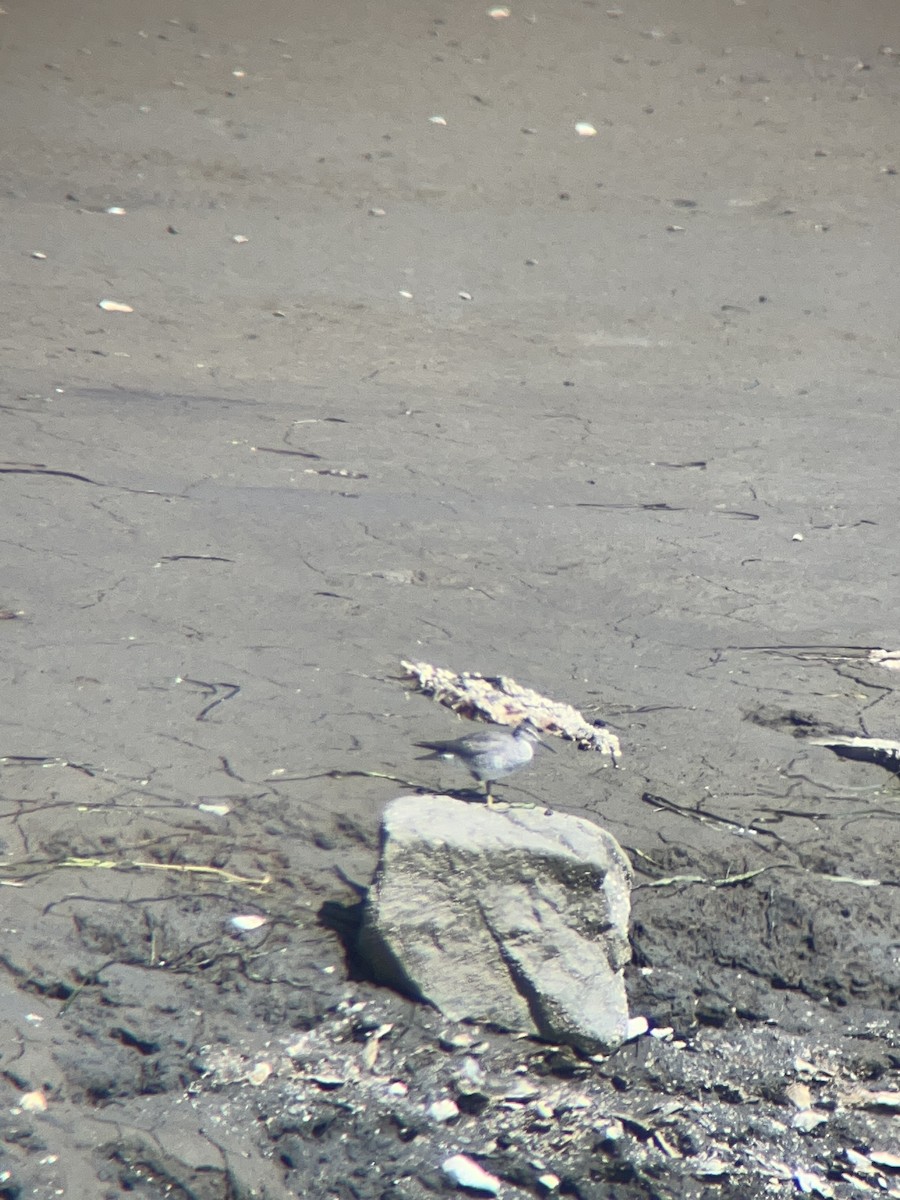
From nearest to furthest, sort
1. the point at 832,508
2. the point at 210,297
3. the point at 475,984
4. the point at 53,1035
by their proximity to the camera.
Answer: the point at 53,1035
the point at 475,984
the point at 832,508
the point at 210,297

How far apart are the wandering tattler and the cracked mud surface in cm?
7

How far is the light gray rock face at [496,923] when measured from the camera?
2.91 meters

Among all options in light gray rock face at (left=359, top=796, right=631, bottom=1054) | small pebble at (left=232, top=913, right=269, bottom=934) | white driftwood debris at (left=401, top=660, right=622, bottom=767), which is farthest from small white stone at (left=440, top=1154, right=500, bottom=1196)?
white driftwood debris at (left=401, top=660, right=622, bottom=767)

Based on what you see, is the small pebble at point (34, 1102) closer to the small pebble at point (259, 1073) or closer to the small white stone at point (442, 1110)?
the small pebble at point (259, 1073)

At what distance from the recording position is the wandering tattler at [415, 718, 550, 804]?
3.67 m

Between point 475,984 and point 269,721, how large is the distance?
114 cm

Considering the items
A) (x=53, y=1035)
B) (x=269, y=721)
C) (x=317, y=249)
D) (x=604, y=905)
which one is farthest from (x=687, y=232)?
(x=53, y=1035)

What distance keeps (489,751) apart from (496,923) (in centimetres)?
84

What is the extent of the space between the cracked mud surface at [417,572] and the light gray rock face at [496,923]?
84mm

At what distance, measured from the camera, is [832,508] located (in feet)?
17.9

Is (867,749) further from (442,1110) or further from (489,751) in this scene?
(442,1110)

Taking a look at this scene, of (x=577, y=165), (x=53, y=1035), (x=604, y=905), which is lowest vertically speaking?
(x=53, y=1035)

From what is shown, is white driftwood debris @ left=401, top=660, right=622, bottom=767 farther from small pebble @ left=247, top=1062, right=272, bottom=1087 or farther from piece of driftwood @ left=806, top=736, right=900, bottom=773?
small pebble @ left=247, top=1062, right=272, bottom=1087

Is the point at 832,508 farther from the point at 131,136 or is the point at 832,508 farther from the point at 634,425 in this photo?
the point at 131,136
